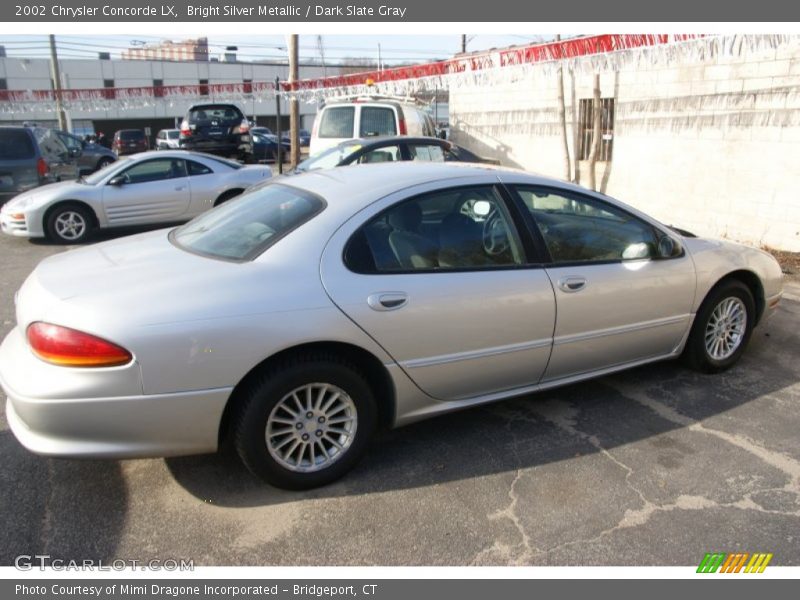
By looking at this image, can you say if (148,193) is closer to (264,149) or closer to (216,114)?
(216,114)

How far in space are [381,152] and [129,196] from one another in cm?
363

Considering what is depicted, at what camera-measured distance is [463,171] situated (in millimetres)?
3826

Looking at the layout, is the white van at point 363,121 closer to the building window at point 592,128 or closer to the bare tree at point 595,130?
the building window at point 592,128

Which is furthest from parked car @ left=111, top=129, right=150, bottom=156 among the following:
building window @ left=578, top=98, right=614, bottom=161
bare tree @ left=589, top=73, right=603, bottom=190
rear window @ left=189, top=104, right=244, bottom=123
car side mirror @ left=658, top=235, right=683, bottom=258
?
car side mirror @ left=658, top=235, right=683, bottom=258

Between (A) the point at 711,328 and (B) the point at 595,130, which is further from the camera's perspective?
(B) the point at 595,130

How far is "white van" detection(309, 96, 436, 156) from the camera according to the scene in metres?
11.8

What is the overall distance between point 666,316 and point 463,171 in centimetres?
164

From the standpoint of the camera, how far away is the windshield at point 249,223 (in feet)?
11.0

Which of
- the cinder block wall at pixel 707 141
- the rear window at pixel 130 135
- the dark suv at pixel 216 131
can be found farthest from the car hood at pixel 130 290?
the rear window at pixel 130 135

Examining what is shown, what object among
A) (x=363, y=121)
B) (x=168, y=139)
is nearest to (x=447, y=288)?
(x=363, y=121)

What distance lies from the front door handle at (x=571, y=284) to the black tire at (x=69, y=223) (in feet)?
25.1

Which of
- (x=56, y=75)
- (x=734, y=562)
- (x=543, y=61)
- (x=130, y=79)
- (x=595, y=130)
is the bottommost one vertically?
(x=734, y=562)

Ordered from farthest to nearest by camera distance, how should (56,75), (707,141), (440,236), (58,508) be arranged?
(56,75) → (707,141) → (440,236) → (58,508)

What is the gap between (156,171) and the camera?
373 inches
